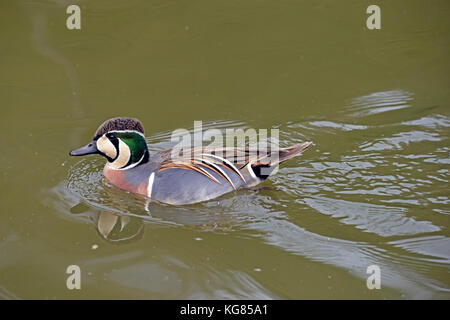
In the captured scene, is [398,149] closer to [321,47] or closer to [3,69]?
[321,47]

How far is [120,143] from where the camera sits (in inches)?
280

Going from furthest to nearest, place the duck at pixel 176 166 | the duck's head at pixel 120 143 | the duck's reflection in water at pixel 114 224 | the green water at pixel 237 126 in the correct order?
the duck's head at pixel 120 143, the duck at pixel 176 166, the duck's reflection in water at pixel 114 224, the green water at pixel 237 126

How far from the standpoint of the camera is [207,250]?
19.1 feet

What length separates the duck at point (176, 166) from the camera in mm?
6832

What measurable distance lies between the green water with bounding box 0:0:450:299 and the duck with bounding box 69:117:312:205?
145 mm

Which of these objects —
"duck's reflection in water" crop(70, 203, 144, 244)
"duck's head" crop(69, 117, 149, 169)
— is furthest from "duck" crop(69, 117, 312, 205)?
"duck's reflection in water" crop(70, 203, 144, 244)

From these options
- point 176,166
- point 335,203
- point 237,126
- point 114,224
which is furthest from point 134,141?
point 335,203

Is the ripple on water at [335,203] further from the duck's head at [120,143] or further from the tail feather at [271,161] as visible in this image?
the duck's head at [120,143]

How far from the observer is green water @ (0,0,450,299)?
557 cm

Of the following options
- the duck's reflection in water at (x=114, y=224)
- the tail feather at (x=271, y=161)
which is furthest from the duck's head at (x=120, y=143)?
the tail feather at (x=271, y=161)

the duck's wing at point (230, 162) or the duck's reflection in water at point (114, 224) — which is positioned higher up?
the duck's wing at point (230, 162)

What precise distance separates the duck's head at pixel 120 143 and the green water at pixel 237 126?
383 millimetres

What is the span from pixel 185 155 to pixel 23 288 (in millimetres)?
2374

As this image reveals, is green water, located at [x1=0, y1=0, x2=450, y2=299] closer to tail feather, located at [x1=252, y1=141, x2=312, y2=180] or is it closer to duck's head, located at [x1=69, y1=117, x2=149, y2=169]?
tail feather, located at [x1=252, y1=141, x2=312, y2=180]
